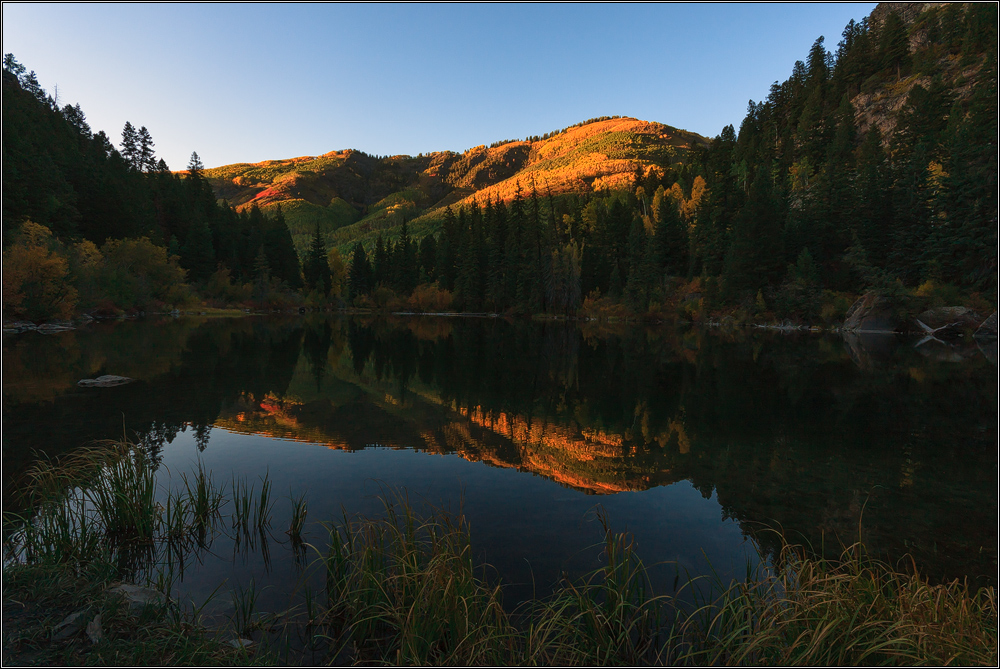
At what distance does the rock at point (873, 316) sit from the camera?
48.2m

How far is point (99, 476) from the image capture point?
6891mm

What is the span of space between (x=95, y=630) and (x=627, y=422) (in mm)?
13046

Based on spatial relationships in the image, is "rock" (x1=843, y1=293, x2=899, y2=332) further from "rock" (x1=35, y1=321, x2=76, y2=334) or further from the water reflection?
"rock" (x1=35, y1=321, x2=76, y2=334)

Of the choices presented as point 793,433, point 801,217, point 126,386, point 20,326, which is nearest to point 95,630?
point 793,433

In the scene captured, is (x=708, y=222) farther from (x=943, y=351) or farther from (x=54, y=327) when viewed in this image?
(x=54, y=327)

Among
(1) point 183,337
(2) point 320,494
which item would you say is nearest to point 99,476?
(2) point 320,494

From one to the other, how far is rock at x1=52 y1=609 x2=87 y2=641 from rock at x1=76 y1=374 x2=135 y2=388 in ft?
54.3

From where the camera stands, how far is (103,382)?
17.6 metres

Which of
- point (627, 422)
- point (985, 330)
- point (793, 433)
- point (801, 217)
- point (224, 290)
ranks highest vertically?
point (801, 217)

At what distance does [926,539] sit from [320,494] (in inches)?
410

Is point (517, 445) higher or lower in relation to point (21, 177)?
lower

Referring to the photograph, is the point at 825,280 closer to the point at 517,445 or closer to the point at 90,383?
the point at 517,445

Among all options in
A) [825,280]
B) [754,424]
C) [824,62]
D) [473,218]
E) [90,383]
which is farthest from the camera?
[824,62]

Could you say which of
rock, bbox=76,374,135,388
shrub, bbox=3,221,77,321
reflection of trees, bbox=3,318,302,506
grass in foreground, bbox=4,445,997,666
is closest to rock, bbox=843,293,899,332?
grass in foreground, bbox=4,445,997,666
